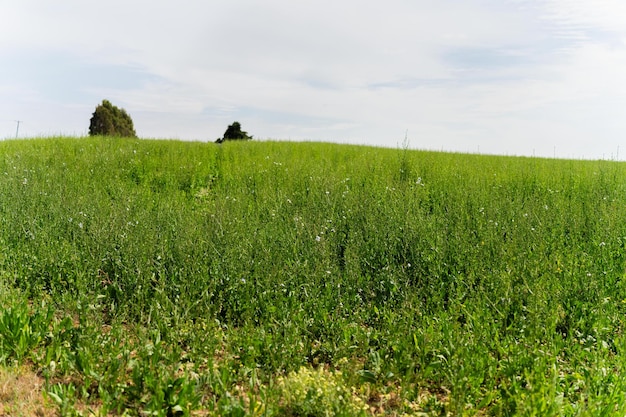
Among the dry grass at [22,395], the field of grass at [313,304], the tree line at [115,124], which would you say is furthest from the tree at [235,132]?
the dry grass at [22,395]

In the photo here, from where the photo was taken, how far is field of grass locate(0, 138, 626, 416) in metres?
3.27

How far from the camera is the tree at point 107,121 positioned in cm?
2002

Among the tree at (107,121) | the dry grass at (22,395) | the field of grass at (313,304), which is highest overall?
the tree at (107,121)

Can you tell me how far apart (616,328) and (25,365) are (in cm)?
510

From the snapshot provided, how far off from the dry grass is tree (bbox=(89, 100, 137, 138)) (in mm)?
17453

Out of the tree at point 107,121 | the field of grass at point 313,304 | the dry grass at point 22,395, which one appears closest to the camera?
the dry grass at point 22,395

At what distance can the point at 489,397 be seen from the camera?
129 inches

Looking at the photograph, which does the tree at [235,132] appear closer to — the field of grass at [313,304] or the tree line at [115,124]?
the tree line at [115,124]

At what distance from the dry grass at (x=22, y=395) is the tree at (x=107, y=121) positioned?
17.5 metres

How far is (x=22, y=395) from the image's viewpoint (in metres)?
3.27

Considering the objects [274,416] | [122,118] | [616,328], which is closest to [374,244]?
[616,328]

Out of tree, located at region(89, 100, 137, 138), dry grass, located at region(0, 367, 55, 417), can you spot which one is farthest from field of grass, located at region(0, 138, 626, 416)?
tree, located at region(89, 100, 137, 138)

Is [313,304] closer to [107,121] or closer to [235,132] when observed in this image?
[235,132]

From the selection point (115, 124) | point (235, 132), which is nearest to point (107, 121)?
point (115, 124)
